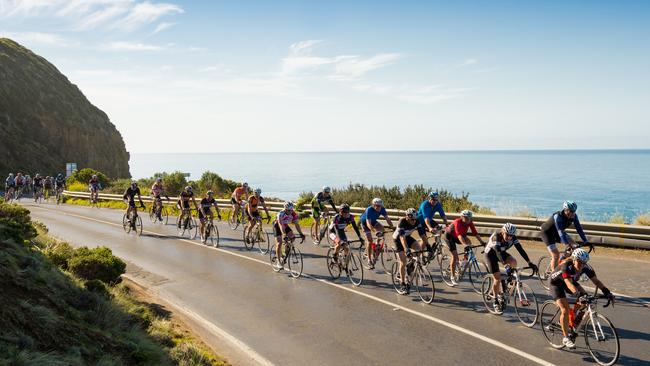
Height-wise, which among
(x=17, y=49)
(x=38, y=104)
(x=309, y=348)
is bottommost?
(x=309, y=348)

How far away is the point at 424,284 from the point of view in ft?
37.1

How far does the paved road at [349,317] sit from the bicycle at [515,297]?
0.24 metres

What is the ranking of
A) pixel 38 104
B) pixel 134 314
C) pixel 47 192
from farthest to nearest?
pixel 38 104 < pixel 47 192 < pixel 134 314

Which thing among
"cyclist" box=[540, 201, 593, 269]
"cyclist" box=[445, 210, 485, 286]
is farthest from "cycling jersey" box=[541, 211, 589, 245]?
"cyclist" box=[445, 210, 485, 286]

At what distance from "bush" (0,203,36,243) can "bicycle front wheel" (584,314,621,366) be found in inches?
437

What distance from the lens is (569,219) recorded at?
36.7ft

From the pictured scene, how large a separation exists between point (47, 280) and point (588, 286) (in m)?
12.3

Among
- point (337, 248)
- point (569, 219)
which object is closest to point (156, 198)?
point (337, 248)

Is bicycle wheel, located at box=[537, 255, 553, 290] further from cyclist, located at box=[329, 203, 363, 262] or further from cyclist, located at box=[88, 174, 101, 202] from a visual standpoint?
cyclist, located at box=[88, 174, 101, 202]

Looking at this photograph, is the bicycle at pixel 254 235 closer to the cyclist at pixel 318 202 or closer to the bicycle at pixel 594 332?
the cyclist at pixel 318 202

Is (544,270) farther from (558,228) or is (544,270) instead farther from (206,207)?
(206,207)

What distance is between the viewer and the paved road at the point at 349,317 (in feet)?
26.9

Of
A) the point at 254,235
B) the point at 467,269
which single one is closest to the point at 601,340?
the point at 467,269

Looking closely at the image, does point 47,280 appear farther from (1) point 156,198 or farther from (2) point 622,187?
(2) point 622,187
